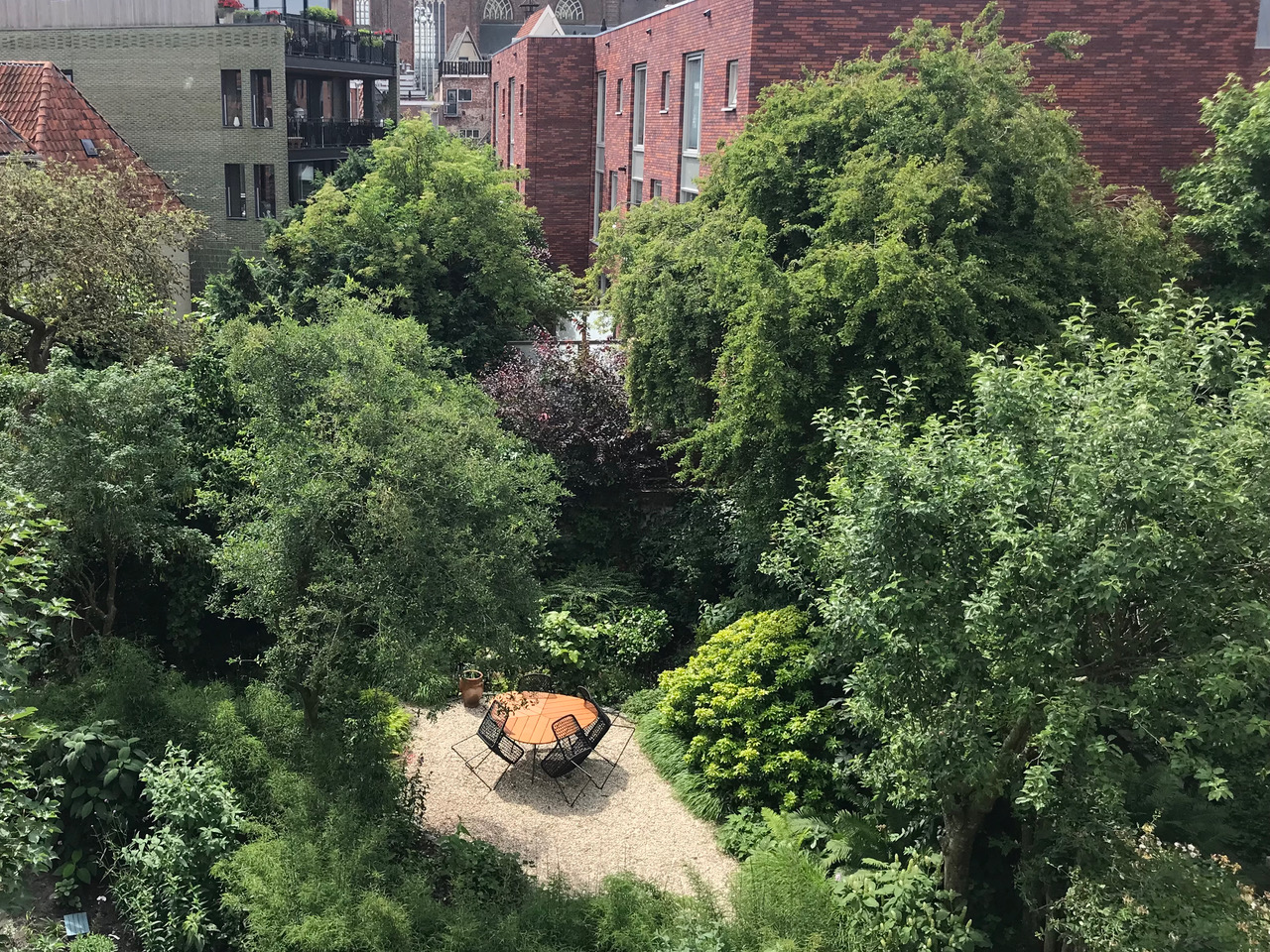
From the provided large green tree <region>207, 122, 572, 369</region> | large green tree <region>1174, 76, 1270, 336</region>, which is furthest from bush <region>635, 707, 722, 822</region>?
large green tree <region>207, 122, 572, 369</region>

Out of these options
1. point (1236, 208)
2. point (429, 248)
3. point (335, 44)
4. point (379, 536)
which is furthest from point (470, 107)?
point (379, 536)

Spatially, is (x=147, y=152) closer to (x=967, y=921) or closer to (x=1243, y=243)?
(x=1243, y=243)

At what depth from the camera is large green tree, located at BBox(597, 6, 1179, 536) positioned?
1164 cm

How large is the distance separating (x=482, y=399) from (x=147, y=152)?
2344 cm

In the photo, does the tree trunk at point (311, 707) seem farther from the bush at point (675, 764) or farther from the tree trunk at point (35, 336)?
the tree trunk at point (35, 336)

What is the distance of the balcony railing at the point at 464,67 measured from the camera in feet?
193

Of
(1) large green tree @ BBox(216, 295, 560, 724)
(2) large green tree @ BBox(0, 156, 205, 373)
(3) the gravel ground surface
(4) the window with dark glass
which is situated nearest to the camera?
(1) large green tree @ BBox(216, 295, 560, 724)

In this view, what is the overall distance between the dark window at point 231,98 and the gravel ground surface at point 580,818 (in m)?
22.5

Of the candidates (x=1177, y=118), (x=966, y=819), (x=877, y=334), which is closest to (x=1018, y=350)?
(x=877, y=334)

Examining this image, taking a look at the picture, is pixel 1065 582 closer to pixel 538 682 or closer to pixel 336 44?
pixel 538 682

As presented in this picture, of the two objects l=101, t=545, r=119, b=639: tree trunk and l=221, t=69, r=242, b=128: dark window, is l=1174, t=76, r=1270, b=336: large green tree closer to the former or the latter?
l=101, t=545, r=119, b=639: tree trunk

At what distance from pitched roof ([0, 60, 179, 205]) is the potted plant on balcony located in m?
7.50

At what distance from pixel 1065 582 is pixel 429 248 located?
17.7 metres

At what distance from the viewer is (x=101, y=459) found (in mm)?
10664
